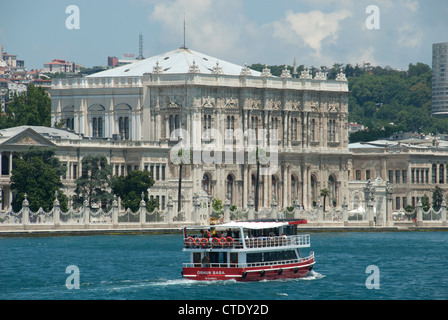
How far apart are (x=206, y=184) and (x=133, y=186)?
15394 mm

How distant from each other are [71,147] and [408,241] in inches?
1318

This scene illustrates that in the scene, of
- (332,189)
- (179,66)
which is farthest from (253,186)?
(179,66)

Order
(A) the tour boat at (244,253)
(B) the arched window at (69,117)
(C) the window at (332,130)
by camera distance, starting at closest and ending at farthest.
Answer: (A) the tour boat at (244,253), (B) the arched window at (69,117), (C) the window at (332,130)

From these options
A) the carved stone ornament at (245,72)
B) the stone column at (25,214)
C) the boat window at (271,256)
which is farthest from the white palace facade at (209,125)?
the boat window at (271,256)

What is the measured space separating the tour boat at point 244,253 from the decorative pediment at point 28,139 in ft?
163

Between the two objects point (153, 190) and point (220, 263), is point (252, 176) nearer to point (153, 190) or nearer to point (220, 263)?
point (153, 190)

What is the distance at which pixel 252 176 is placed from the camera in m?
154

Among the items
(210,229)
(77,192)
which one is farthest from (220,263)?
(77,192)

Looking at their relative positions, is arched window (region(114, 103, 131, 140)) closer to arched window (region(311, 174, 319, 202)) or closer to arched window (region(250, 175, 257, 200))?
arched window (region(250, 175, 257, 200))

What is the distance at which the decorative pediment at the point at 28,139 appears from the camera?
132250 millimetres

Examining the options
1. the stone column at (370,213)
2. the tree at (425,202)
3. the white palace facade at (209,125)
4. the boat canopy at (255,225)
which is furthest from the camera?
the tree at (425,202)

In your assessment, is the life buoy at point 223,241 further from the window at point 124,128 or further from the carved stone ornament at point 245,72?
the carved stone ornament at point 245,72

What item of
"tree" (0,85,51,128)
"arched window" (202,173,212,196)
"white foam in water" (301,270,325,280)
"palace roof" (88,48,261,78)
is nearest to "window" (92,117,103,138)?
"palace roof" (88,48,261,78)

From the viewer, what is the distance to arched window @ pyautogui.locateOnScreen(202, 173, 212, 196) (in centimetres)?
14750
